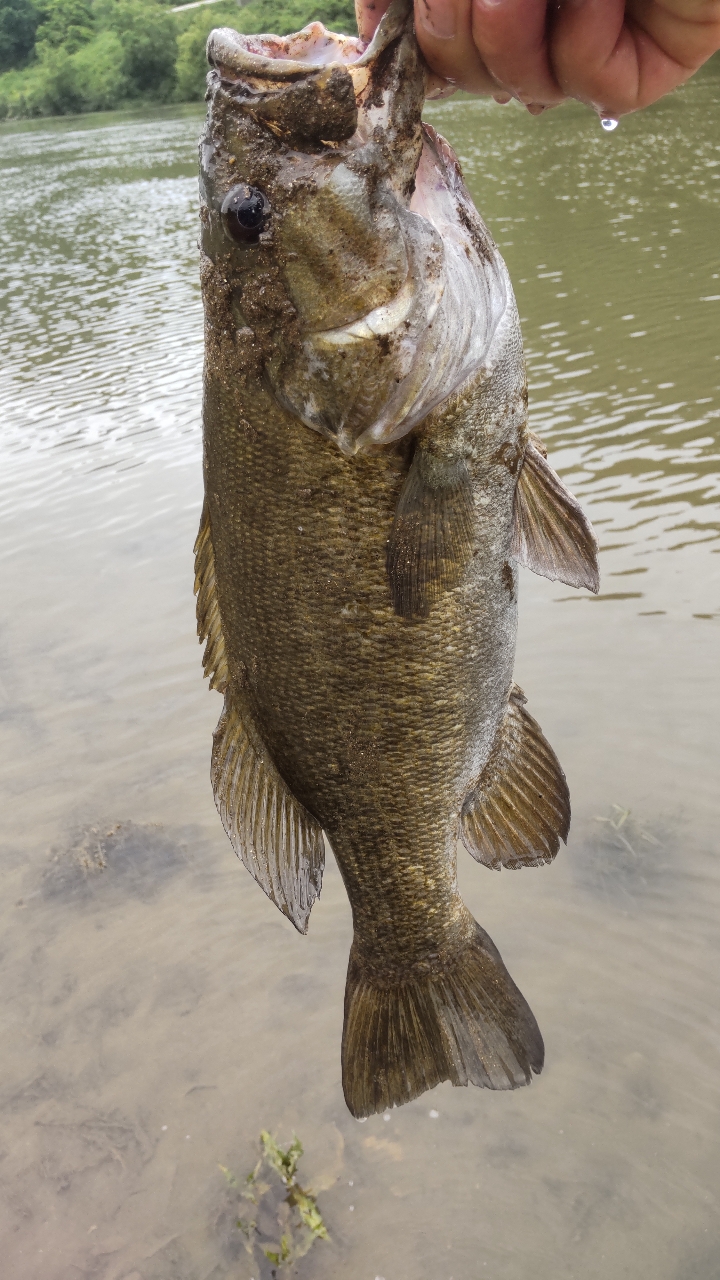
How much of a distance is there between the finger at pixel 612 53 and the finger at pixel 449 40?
0.13 m

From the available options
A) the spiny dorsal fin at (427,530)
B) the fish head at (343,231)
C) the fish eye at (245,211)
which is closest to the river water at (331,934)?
the spiny dorsal fin at (427,530)

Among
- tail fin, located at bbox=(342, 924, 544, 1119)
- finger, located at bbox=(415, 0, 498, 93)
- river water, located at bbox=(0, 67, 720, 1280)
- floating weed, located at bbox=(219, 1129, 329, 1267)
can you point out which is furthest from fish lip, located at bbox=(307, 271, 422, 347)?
river water, located at bbox=(0, 67, 720, 1280)

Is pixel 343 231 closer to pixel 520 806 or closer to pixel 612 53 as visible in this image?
pixel 612 53

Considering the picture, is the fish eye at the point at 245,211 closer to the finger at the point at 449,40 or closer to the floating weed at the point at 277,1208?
the finger at the point at 449,40

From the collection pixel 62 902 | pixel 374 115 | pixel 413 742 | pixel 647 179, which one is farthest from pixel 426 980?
pixel 647 179

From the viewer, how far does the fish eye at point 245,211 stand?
5.72ft

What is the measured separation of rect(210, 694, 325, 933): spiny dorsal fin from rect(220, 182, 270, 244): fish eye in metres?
0.95

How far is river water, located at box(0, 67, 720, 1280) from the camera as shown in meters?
3.33

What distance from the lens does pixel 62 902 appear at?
4703mm

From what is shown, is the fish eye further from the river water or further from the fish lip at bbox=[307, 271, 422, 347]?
the river water

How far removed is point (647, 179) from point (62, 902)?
48.8 feet

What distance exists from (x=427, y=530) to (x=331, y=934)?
9.55 feet

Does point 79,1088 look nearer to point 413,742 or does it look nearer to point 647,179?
point 413,742

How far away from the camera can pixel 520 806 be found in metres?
2.44
